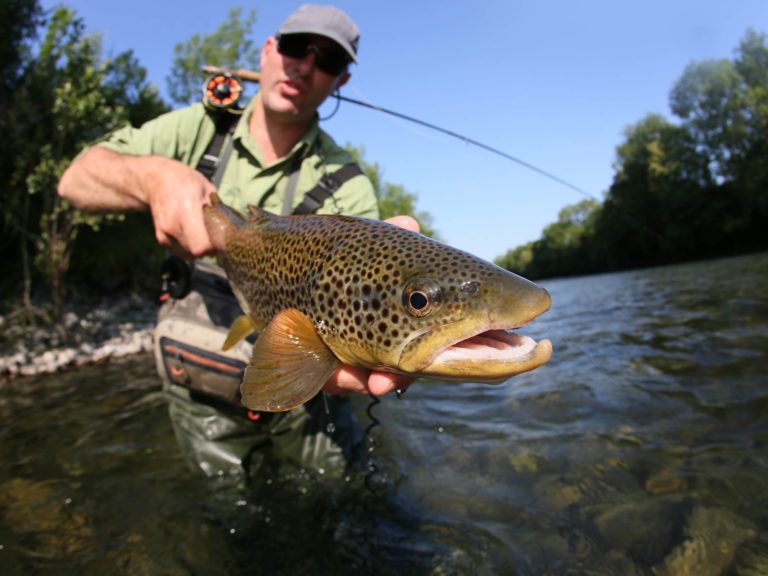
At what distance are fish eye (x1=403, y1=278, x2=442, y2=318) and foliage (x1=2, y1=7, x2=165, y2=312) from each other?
16530mm

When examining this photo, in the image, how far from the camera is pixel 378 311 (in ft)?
6.37

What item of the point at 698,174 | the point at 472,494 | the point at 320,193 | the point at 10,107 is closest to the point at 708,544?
the point at 472,494

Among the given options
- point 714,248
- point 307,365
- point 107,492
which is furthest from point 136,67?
point 714,248

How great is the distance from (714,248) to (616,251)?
513 inches

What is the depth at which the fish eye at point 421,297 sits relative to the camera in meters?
1.83

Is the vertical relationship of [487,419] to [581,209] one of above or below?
below

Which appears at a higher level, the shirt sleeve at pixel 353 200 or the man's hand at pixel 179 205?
the shirt sleeve at pixel 353 200

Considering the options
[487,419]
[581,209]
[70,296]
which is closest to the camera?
[487,419]

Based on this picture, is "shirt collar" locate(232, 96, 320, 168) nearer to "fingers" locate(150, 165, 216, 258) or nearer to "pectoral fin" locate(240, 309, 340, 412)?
"fingers" locate(150, 165, 216, 258)

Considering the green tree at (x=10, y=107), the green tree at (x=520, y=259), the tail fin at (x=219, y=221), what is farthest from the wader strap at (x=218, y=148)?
the green tree at (x=520, y=259)

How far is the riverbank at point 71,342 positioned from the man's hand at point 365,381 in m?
12.3

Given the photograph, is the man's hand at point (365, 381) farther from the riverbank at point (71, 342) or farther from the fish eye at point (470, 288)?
the riverbank at point (71, 342)

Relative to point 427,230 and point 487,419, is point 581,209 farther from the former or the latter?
point 487,419

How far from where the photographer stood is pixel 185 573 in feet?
9.89
